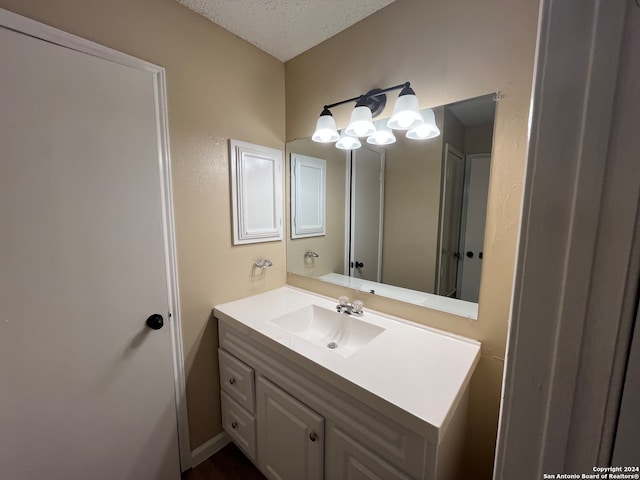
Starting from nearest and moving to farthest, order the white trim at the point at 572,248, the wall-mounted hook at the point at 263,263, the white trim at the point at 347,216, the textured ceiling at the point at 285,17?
1. the white trim at the point at 572,248
2. the textured ceiling at the point at 285,17
3. the white trim at the point at 347,216
4. the wall-mounted hook at the point at 263,263

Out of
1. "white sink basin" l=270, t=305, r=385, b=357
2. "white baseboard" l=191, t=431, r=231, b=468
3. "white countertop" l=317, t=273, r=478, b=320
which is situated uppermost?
"white countertop" l=317, t=273, r=478, b=320

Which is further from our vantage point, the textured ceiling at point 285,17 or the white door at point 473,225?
the textured ceiling at point 285,17

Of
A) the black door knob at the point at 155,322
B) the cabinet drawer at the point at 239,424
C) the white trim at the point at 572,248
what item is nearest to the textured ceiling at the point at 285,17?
the white trim at the point at 572,248

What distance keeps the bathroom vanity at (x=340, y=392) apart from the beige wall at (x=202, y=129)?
0.13m

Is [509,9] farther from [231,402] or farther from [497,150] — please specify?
[231,402]

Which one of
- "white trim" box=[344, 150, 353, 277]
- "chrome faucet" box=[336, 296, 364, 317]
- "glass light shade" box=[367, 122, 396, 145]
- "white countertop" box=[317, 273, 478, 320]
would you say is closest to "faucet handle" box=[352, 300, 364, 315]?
"chrome faucet" box=[336, 296, 364, 317]

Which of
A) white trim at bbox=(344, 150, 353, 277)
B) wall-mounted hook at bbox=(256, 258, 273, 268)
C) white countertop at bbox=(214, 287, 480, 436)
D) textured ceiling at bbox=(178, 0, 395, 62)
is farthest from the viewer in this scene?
wall-mounted hook at bbox=(256, 258, 273, 268)

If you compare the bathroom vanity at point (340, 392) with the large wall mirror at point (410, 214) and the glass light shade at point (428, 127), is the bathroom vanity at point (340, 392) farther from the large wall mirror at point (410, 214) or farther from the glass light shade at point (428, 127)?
the glass light shade at point (428, 127)

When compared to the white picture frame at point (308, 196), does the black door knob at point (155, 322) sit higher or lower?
lower

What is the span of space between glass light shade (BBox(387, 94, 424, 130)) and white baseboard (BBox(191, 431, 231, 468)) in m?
1.94

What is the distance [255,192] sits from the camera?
5.19ft

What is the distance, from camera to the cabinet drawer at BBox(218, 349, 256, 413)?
127cm

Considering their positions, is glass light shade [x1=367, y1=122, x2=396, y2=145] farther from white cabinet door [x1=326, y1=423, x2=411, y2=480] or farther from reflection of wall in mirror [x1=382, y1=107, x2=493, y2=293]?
white cabinet door [x1=326, y1=423, x2=411, y2=480]

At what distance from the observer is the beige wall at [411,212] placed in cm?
124
